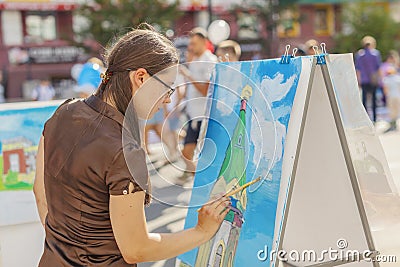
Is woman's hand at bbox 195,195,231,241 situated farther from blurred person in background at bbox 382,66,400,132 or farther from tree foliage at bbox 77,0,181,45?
tree foliage at bbox 77,0,181,45

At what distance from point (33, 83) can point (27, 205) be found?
2421 centimetres

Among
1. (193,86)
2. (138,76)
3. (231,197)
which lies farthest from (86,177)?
(193,86)

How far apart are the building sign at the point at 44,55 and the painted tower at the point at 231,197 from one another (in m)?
25.2

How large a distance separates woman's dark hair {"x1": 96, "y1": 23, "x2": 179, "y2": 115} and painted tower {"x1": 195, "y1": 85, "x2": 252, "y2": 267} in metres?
1.21

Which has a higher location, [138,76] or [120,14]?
[120,14]

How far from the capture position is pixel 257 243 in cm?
290

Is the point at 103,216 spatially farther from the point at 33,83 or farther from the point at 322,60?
the point at 33,83

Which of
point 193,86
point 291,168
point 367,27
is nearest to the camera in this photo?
point 291,168

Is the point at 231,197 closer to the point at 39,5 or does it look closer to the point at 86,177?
the point at 86,177

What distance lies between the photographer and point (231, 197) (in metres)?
3.03

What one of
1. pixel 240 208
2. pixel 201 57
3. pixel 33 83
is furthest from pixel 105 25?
pixel 240 208

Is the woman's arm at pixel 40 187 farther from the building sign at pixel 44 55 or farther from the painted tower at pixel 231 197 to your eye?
the building sign at pixel 44 55

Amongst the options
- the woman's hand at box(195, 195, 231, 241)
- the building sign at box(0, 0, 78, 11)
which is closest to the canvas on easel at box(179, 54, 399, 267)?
the woman's hand at box(195, 195, 231, 241)

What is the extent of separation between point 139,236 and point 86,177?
0.26m
